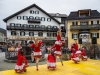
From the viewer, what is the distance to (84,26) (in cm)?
4003

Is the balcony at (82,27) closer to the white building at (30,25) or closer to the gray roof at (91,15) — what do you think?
the gray roof at (91,15)

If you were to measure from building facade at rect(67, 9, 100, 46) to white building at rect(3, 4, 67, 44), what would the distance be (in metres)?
6.06

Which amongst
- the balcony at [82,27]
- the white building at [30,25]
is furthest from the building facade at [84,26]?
the white building at [30,25]

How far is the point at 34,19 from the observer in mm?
43688

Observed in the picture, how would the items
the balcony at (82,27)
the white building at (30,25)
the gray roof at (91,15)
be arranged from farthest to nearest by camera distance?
the white building at (30,25) → the gray roof at (91,15) → the balcony at (82,27)

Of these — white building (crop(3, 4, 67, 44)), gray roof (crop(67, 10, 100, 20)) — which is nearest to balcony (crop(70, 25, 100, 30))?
gray roof (crop(67, 10, 100, 20))

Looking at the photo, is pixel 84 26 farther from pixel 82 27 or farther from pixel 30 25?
pixel 30 25

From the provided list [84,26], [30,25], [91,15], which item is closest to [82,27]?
[84,26]

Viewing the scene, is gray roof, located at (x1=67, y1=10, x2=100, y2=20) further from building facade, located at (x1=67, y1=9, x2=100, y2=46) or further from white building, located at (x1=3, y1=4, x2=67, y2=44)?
white building, located at (x1=3, y1=4, x2=67, y2=44)

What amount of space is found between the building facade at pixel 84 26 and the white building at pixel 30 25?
19.9ft

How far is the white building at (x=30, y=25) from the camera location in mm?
42594

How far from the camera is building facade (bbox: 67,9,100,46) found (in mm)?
39875

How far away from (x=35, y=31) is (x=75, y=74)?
37197mm

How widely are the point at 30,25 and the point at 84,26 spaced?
53.5ft
